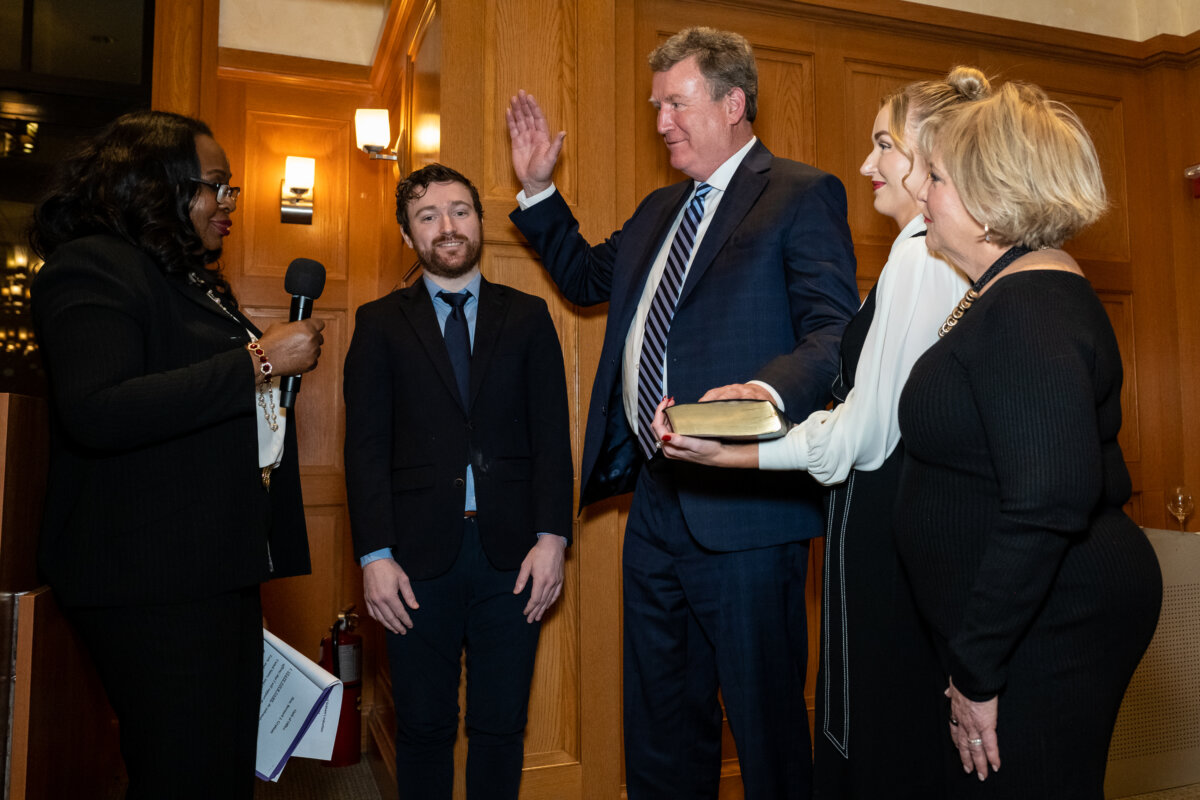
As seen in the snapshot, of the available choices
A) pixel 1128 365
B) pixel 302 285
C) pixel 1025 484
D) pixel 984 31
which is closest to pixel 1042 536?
pixel 1025 484

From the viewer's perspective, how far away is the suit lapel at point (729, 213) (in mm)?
1933

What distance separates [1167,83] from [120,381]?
4.26 m

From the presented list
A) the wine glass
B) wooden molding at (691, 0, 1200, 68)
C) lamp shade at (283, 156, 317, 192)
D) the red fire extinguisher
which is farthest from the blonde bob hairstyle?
lamp shade at (283, 156, 317, 192)

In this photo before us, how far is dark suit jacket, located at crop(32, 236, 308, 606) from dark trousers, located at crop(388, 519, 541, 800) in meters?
0.62

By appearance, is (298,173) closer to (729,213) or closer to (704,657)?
(729,213)

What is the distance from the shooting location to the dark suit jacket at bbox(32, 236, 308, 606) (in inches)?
53.4

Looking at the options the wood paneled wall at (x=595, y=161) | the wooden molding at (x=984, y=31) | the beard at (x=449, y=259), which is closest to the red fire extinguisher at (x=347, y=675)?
the wood paneled wall at (x=595, y=161)

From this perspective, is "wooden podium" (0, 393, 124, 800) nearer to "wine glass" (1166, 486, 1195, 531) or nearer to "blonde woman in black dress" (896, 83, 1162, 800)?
"blonde woman in black dress" (896, 83, 1162, 800)

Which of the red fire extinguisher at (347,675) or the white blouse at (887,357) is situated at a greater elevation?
the white blouse at (887,357)

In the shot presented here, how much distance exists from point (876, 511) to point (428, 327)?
1202mm

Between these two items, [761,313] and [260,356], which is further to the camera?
[761,313]

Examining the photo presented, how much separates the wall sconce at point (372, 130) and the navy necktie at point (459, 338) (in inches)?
62.4

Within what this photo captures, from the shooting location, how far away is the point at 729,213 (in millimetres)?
1964

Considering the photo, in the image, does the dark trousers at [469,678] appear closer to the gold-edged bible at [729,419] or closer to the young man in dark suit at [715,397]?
the young man in dark suit at [715,397]
